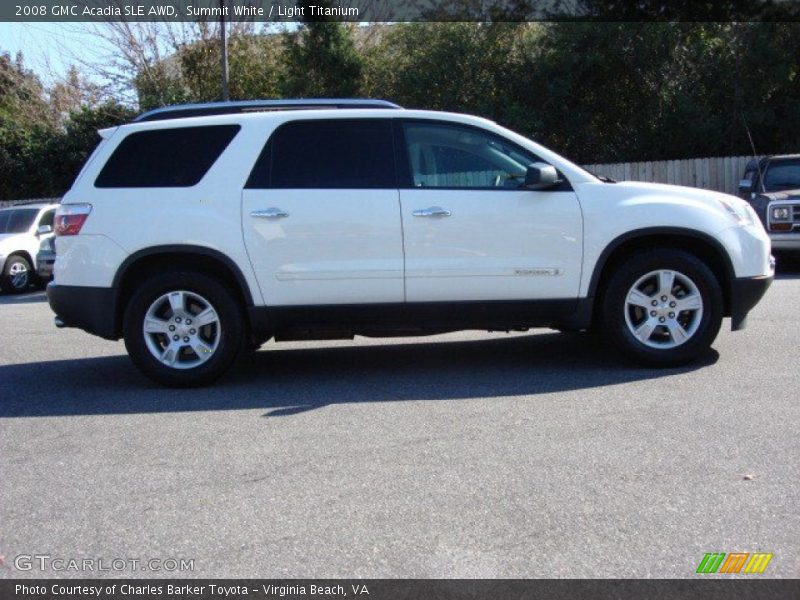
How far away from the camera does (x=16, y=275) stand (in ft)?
56.9

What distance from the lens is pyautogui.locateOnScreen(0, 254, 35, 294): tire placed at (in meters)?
17.1

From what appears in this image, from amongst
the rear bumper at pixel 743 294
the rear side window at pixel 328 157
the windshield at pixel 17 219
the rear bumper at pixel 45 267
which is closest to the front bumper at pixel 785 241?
the rear bumper at pixel 743 294

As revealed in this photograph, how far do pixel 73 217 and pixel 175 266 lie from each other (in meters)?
0.81

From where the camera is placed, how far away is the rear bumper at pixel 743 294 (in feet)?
23.5

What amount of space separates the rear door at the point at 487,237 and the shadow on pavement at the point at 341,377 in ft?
2.17

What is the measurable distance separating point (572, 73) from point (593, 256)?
16.4 m

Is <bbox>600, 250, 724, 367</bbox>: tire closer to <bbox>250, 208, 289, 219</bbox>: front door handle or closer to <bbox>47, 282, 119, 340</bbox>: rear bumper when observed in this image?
<bbox>250, 208, 289, 219</bbox>: front door handle

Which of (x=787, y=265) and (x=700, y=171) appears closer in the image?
(x=787, y=265)

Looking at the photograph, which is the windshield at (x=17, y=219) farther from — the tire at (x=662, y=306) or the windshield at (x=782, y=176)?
the tire at (x=662, y=306)

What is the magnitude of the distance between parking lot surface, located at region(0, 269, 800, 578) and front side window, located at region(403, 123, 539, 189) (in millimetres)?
1497

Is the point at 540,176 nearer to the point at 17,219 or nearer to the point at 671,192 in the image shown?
the point at 671,192

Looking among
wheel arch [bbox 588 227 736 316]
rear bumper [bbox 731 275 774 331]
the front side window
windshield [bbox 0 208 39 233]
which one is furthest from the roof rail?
windshield [bbox 0 208 39 233]
